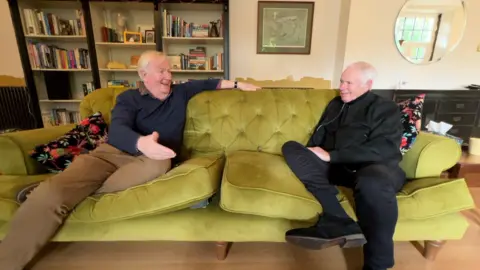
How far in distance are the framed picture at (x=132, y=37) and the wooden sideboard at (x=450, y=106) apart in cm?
301

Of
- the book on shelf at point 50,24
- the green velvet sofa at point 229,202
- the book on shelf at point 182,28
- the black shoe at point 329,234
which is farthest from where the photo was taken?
the book on shelf at point 182,28

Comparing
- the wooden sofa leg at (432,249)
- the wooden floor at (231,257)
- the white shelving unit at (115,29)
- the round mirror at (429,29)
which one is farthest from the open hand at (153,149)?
the round mirror at (429,29)

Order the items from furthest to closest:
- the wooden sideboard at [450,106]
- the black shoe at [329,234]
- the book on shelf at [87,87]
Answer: the book on shelf at [87,87], the wooden sideboard at [450,106], the black shoe at [329,234]

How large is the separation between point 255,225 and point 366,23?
9.69 ft

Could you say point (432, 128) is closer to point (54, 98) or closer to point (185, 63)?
point (185, 63)

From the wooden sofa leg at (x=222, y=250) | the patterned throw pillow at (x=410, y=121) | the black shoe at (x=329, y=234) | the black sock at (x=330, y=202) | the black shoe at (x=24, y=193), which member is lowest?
the wooden sofa leg at (x=222, y=250)

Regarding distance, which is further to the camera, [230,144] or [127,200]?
[230,144]

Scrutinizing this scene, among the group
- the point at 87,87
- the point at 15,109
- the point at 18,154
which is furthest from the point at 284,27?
the point at 15,109

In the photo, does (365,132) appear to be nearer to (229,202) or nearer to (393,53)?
(229,202)

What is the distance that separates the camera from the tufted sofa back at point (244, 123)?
5.67 feet

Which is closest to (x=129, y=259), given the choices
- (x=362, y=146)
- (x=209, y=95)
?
(x=209, y=95)

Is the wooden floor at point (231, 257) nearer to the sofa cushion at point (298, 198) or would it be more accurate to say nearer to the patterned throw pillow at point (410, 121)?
the sofa cushion at point (298, 198)

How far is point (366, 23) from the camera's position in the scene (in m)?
3.11

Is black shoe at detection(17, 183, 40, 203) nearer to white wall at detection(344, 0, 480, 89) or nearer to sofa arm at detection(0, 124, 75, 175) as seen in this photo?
sofa arm at detection(0, 124, 75, 175)
